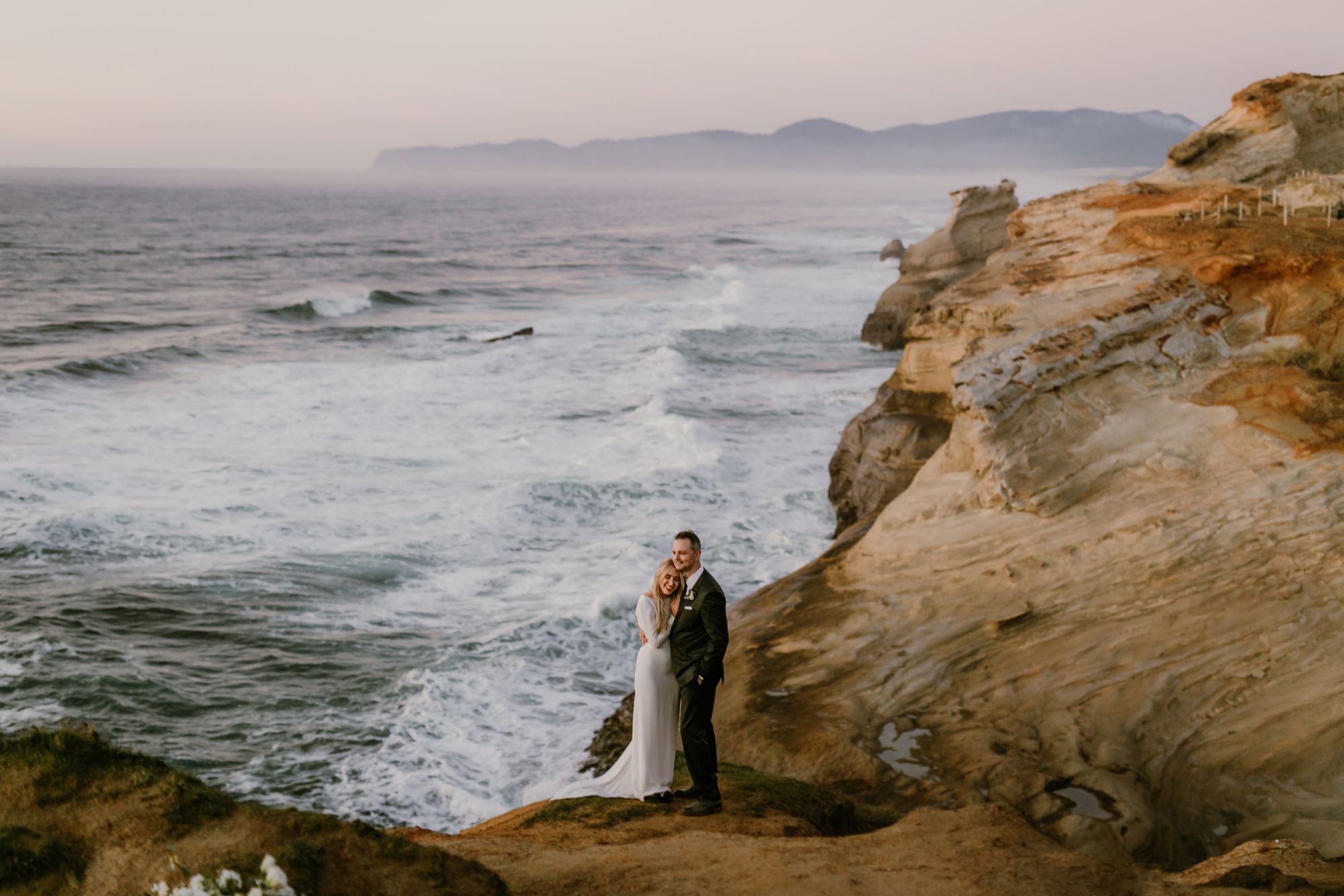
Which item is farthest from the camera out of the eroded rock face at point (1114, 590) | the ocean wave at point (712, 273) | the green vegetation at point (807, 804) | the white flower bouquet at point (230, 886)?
the ocean wave at point (712, 273)

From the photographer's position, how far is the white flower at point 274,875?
17.8 ft

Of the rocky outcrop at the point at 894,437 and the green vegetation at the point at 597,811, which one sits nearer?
the green vegetation at the point at 597,811

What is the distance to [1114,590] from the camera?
1165cm

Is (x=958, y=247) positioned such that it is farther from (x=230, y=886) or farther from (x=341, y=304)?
(x=230, y=886)

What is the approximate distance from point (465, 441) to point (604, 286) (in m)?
34.2

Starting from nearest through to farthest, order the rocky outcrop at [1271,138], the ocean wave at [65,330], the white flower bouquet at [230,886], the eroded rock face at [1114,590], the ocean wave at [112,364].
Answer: the white flower bouquet at [230,886] < the eroded rock face at [1114,590] < the rocky outcrop at [1271,138] < the ocean wave at [112,364] < the ocean wave at [65,330]

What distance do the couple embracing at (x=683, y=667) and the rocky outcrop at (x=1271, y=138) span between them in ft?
61.0

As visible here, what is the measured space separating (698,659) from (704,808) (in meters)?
1.18

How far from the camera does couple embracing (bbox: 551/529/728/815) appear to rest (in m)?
8.28

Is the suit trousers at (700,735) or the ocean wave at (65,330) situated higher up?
the ocean wave at (65,330)

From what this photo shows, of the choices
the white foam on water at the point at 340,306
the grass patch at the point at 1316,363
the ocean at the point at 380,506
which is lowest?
the ocean at the point at 380,506

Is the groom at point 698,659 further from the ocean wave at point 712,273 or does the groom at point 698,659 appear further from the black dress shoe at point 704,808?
the ocean wave at point 712,273

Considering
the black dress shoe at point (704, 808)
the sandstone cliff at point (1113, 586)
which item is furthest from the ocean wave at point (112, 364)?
the black dress shoe at point (704, 808)

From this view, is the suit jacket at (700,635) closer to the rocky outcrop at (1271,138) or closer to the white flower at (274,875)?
the white flower at (274,875)
